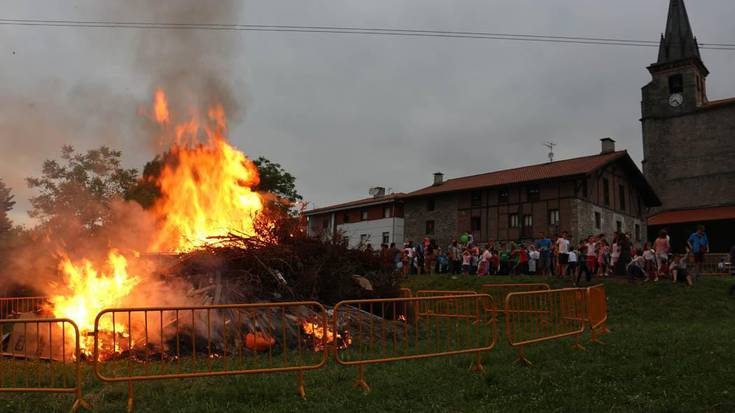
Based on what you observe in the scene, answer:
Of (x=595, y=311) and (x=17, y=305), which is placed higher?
(x=17, y=305)

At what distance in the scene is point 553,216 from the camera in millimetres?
39469

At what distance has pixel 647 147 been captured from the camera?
172 feet

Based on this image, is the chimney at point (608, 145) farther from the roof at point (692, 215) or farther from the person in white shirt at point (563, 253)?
the person in white shirt at point (563, 253)

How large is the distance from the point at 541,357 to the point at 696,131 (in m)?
49.6

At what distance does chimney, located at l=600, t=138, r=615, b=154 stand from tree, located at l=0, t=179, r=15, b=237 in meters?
38.6

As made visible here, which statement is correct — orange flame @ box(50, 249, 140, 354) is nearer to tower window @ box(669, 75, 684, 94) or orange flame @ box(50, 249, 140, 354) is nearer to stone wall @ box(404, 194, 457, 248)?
stone wall @ box(404, 194, 457, 248)

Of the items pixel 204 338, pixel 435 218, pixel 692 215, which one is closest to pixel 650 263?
pixel 204 338

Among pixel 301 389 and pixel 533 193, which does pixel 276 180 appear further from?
pixel 301 389

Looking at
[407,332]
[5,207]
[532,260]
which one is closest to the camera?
[407,332]

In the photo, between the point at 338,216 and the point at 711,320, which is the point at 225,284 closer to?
the point at 711,320

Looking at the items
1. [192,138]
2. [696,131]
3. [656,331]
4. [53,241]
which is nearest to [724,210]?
[696,131]

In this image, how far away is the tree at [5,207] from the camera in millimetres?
31898

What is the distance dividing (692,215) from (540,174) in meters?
13.8

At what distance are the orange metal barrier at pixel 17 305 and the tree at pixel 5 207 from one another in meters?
19.3
